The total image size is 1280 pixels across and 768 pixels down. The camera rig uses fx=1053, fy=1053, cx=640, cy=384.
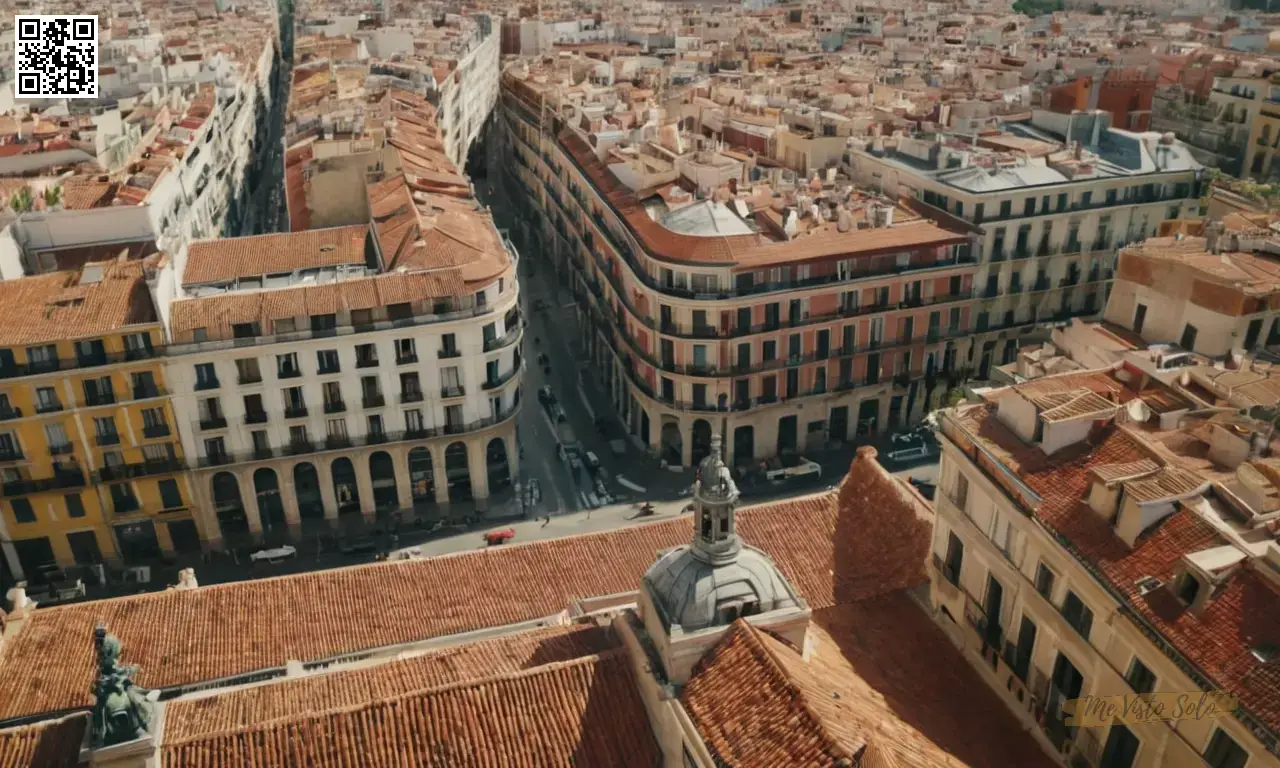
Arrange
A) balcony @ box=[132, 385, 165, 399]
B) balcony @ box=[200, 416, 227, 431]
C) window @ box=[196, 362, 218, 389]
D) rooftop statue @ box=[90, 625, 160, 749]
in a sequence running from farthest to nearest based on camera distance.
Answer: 1. balcony @ box=[200, 416, 227, 431]
2. window @ box=[196, 362, 218, 389]
3. balcony @ box=[132, 385, 165, 399]
4. rooftop statue @ box=[90, 625, 160, 749]

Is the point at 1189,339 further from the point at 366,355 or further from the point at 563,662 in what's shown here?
the point at 366,355

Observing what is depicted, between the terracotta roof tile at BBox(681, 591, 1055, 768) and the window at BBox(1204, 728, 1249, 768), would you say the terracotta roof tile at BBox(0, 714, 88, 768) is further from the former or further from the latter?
the window at BBox(1204, 728, 1249, 768)

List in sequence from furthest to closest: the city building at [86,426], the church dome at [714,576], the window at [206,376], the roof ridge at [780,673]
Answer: the window at [206,376]
the city building at [86,426]
the church dome at [714,576]
the roof ridge at [780,673]

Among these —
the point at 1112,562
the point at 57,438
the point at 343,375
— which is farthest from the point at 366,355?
the point at 1112,562

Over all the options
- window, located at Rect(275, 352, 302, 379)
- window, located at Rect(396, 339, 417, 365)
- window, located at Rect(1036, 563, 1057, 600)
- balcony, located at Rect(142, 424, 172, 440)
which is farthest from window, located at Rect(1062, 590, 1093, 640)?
balcony, located at Rect(142, 424, 172, 440)

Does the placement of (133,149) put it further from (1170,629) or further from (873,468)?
(1170,629)

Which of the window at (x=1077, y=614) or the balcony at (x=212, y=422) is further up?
the window at (x=1077, y=614)

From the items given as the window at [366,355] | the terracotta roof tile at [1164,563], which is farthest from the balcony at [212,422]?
the terracotta roof tile at [1164,563]

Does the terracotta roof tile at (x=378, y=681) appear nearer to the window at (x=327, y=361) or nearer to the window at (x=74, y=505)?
the window at (x=327, y=361)
